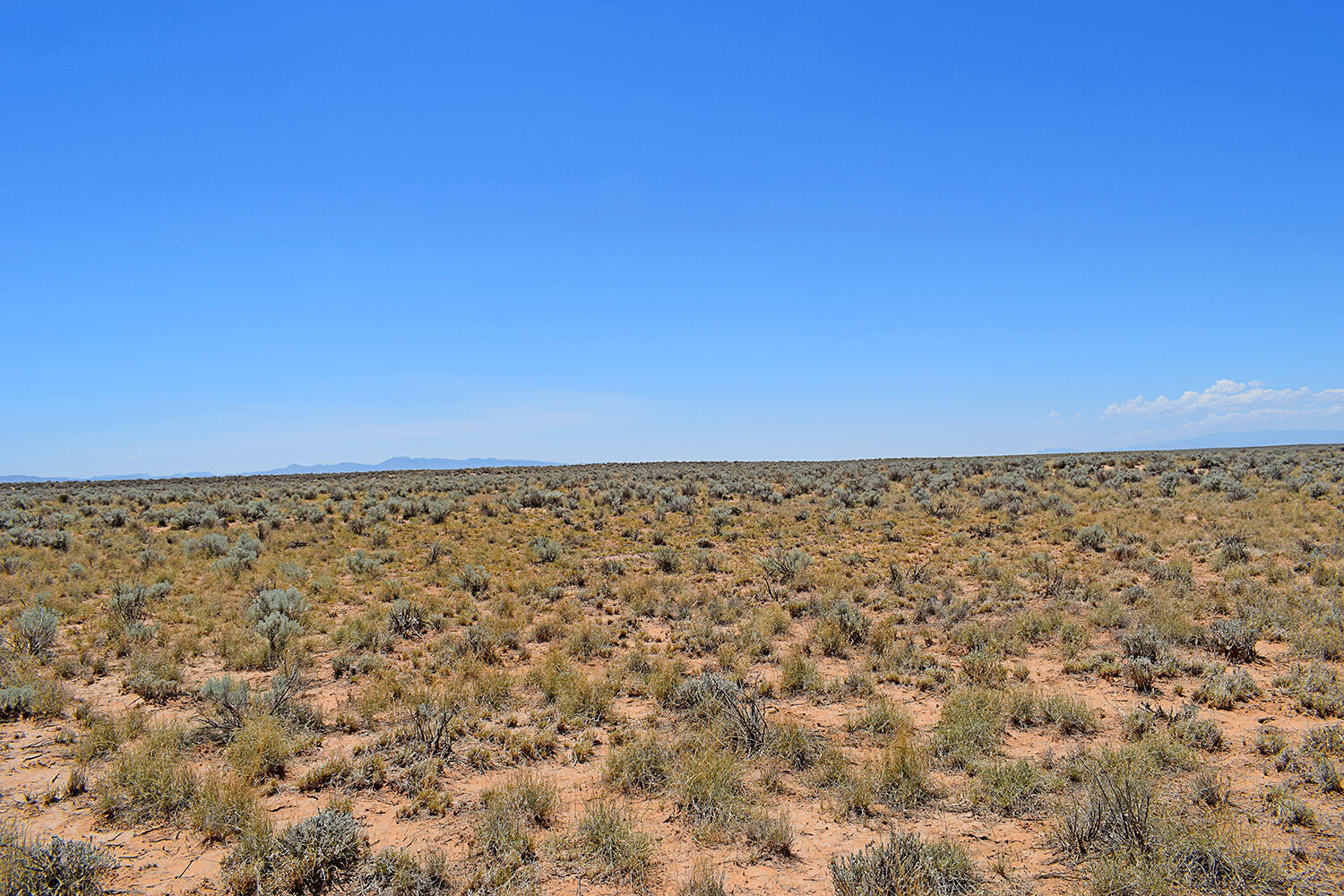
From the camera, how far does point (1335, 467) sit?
94.5 feet

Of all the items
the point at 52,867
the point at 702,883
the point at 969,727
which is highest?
the point at 52,867

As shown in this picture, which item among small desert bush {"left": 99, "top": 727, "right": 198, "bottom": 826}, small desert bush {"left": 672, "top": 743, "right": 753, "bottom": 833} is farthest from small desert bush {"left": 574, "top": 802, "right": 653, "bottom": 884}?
small desert bush {"left": 99, "top": 727, "right": 198, "bottom": 826}

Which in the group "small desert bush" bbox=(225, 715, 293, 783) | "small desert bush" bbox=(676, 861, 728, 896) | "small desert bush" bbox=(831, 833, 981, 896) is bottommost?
"small desert bush" bbox=(676, 861, 728, 896)

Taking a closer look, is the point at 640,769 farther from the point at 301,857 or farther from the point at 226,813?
the point at 226,813

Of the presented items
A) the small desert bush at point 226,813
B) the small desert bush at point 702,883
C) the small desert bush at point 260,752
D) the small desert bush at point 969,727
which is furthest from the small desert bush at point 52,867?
the small desert bush at point 969,727

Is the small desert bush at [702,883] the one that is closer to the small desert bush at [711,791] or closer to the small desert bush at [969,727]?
the small desert bush at [711,791]

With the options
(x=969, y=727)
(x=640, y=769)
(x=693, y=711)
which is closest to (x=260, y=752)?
(x=640, y=769)

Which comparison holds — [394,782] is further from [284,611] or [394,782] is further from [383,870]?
[284,611]

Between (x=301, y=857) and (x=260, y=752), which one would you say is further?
(x=260, y=752)

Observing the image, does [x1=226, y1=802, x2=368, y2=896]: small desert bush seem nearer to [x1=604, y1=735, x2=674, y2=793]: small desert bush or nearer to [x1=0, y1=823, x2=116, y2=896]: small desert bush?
[x1=0, y1=823, x2=116, y2=896]: small desert bush

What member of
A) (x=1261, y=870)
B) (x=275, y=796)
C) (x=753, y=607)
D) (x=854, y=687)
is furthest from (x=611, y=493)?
(x=1261, y=870)

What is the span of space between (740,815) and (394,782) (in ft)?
10.8

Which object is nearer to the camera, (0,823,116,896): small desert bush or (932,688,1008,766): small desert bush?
(0,823,116,896): small desert bush

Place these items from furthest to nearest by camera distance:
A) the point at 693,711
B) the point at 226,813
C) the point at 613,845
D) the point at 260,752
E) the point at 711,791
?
the point at 693,711
the point at 260,752
the point at 711,791
the point at 226,813
the point at 613,845
